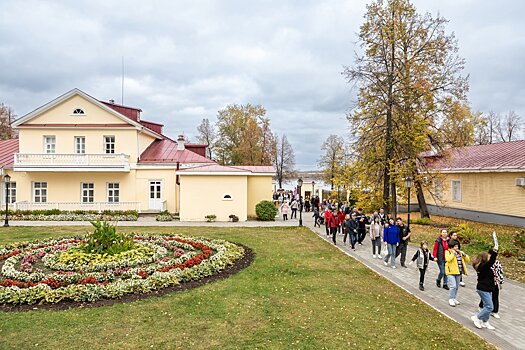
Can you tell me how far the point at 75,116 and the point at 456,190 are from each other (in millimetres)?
29482

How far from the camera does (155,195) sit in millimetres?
26469

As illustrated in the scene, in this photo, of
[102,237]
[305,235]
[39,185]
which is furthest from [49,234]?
[305,235]

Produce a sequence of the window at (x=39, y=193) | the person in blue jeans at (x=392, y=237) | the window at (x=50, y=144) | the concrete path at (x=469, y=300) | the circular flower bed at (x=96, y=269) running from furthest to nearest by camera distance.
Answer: the window at (x=50, y=144), the window at (x=39, y=193), the person in blue jeans at (x=392, y=237), the circular flower bed at (x=96, y=269), the concrete path at (x=469, y=300)

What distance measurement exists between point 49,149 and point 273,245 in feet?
68.6

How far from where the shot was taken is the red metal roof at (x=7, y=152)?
2625 centimetres

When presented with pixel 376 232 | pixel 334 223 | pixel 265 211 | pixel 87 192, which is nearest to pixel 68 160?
pixel 87 192

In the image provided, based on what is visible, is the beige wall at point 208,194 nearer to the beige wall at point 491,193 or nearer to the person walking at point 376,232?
the person walking at point 376,232

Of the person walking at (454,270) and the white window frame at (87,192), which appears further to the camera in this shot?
the white window frame at (87,192)

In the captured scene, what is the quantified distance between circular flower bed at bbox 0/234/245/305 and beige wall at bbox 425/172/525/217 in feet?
52.8

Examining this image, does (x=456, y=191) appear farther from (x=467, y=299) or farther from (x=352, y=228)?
(x=467, y=299)

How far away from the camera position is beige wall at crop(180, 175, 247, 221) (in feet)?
75.2

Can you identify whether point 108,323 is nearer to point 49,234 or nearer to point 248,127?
point 49,234

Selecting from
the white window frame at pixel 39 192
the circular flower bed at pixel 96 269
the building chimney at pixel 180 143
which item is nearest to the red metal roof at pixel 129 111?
the building chimney at pixel 180 143

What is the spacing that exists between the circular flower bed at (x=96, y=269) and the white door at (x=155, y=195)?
11.8m
